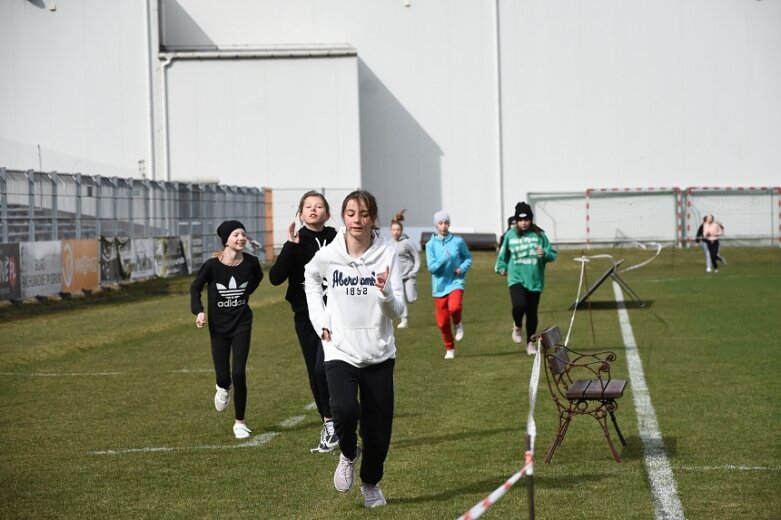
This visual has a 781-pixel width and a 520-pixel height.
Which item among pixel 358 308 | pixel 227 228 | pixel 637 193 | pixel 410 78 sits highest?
pixel 410 78

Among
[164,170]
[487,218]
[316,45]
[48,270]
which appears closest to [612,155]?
[487,218]

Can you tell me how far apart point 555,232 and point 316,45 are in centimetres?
1244

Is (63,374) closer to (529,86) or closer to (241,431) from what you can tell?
(241,431)

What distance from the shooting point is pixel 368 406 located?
7.69 metres

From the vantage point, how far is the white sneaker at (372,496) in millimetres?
7730

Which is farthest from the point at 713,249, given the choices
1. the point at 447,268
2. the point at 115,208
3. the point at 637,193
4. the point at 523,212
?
the point at 523,212

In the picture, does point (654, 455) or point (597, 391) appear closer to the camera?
point (597, 391)

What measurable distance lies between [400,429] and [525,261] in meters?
5.79

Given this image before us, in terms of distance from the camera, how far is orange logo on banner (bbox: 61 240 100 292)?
28.2 meters

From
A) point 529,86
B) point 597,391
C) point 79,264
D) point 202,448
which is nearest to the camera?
point 597,391

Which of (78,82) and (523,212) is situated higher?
(78,82)

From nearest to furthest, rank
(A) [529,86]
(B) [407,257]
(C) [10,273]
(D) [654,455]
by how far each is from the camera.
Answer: (D) [654,455]
(B) [407,257]
(C) [10,273]
(A) [529,86]

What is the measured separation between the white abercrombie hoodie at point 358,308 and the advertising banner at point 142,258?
25750mm

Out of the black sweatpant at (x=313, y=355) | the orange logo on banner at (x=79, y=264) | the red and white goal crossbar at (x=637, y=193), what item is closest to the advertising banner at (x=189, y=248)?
the orange logo on banner at (x=79, y=264)
